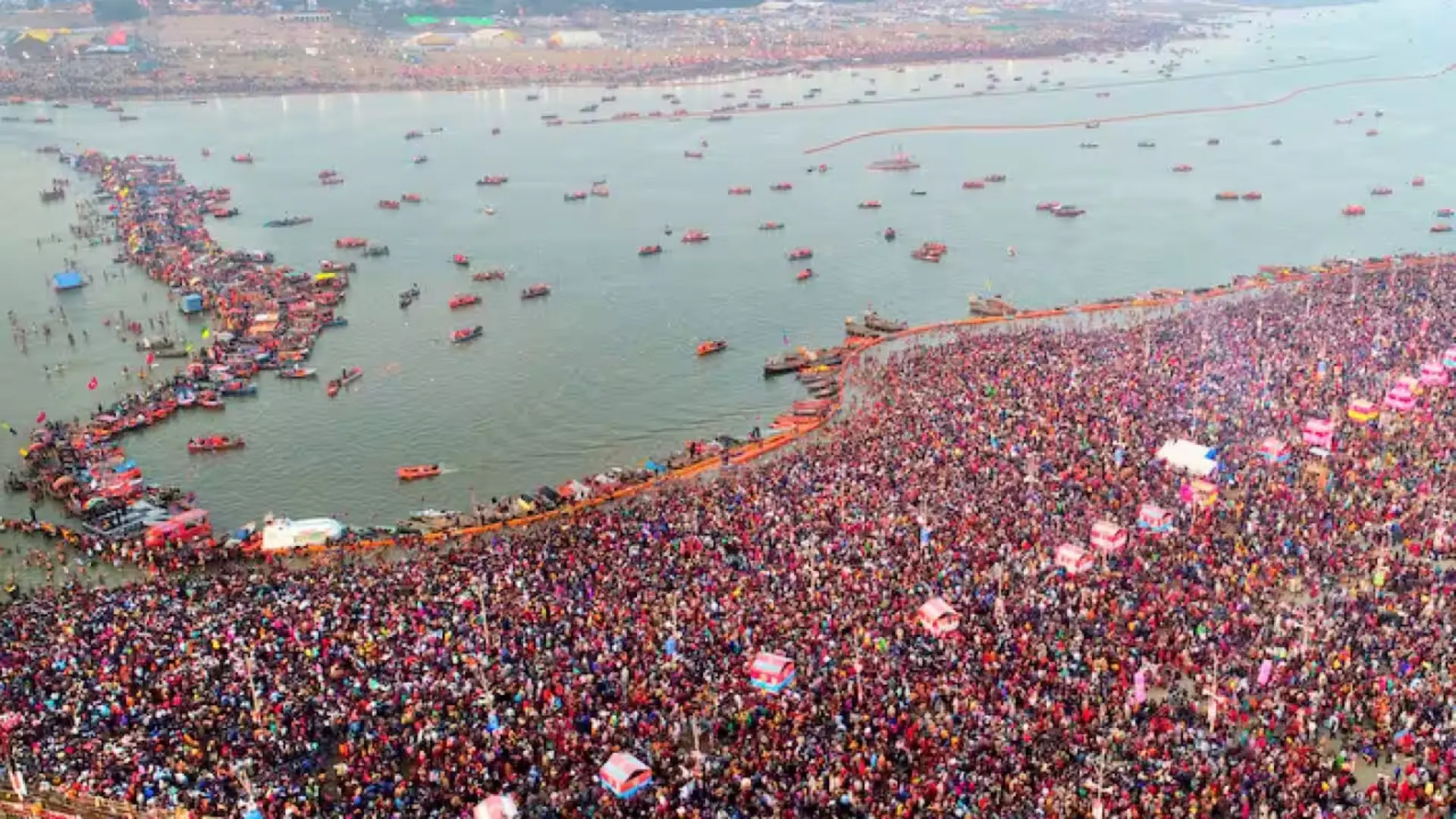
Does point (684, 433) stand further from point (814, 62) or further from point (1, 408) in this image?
point (814, 62)

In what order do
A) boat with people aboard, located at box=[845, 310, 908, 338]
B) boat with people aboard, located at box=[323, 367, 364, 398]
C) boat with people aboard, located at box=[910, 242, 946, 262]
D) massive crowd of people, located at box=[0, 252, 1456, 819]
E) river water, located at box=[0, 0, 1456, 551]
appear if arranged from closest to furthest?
massive crowd of people, located at box=[0, 252, 1456, 819] < river water, located at box=[0, 0, 1456, 551] < boat with people aboard, located at box=[323, 367, 364, 398] < boat with people aboard, located at box=[845, 310, 908, 338] < boat with people aboard, located at box=[910, 242, 946, 262]

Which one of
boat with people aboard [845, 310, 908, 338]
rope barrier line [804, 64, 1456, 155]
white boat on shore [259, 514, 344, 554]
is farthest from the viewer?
rope barrier line [804, 64, 1456, 155]

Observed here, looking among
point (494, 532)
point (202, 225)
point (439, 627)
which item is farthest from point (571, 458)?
point (202, 225)

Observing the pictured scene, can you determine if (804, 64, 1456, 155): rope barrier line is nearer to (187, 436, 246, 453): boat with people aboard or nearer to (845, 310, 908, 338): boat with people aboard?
(845, 310, 908, 338): boat with people aboard

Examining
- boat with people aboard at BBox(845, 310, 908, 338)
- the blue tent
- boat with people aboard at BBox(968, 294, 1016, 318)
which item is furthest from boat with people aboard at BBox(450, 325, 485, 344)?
boat with people aboard at BBox(968, 294, 1016, 318)

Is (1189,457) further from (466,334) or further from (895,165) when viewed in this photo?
(895,165)
